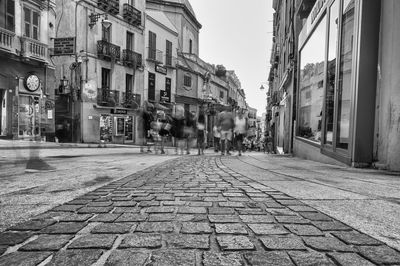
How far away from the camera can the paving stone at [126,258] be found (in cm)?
157

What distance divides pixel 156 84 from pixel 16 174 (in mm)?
27867

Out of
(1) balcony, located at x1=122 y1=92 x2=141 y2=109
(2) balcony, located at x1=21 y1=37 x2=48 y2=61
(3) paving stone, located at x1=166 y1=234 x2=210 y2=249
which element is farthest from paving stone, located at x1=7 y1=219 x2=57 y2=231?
(1) balcony, located at x1=122 y1=92 x2=141 y2=109

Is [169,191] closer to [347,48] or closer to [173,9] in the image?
[347,48]

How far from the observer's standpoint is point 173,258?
163cm

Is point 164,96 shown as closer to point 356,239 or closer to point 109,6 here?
point 109,6

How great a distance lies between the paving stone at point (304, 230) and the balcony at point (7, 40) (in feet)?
56.7

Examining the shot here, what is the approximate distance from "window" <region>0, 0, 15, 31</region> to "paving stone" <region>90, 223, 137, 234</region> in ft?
57.2

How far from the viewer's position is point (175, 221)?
2.28 meters

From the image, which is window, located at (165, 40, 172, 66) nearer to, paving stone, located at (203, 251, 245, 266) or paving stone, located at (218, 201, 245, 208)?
paving stone, located at (218, 201, 245, 208)

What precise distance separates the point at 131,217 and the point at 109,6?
26.8 metres

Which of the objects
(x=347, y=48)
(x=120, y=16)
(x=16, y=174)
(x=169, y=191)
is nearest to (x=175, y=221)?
(x=169, y=191)

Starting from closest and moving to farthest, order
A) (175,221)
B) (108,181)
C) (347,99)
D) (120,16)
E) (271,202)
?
(175,221) → (271,202) → (108,181) → (347,99) → (120,16)

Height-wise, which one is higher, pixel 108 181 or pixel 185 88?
pixel 185 88

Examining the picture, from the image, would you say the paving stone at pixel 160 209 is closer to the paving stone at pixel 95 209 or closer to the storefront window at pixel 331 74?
the paving stone at pixel 95 209
